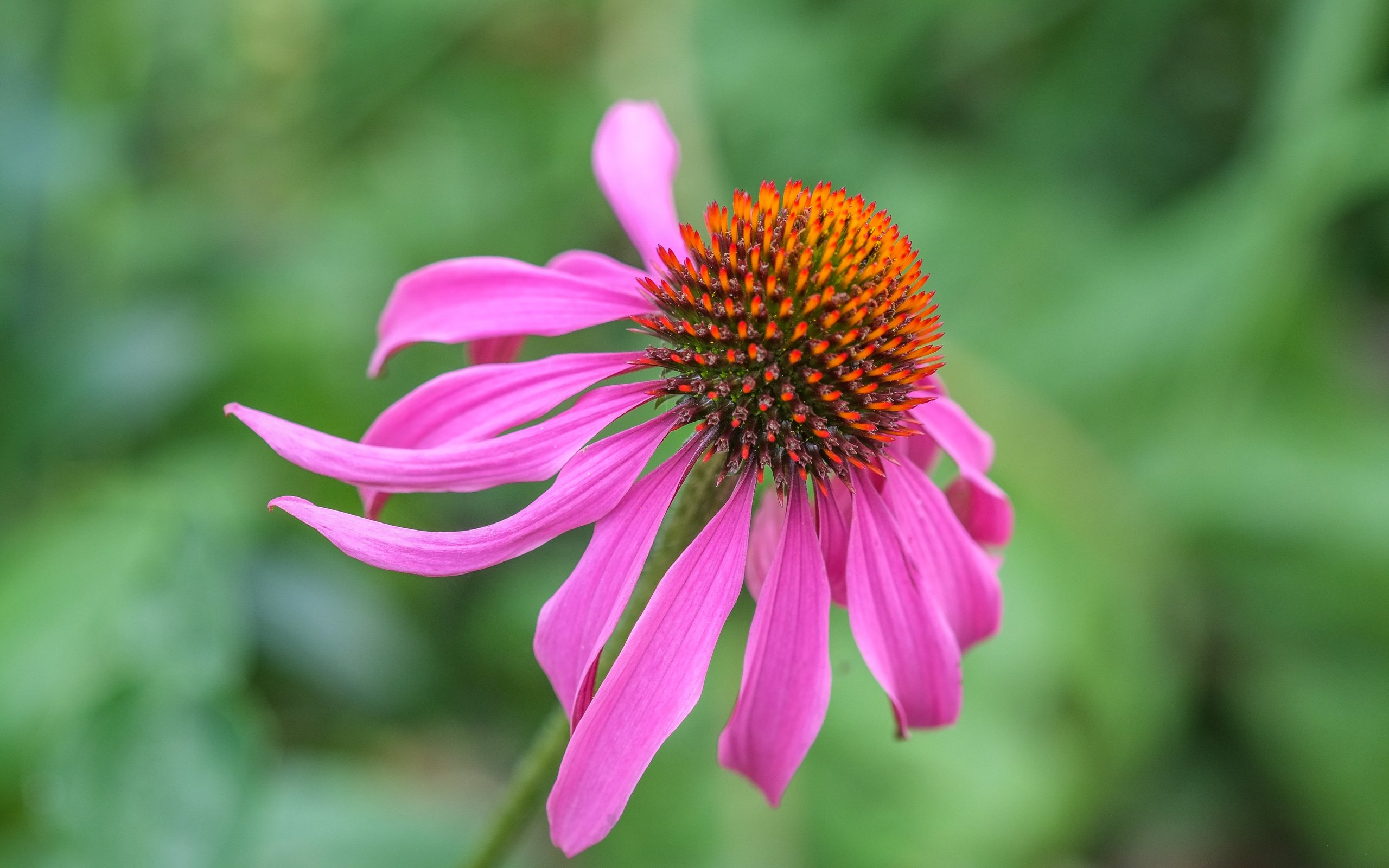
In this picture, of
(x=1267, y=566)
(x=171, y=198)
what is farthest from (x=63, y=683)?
(x=1267, y=566)

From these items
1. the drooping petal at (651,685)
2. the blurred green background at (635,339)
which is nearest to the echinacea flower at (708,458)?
the drooping petal at (651,685)

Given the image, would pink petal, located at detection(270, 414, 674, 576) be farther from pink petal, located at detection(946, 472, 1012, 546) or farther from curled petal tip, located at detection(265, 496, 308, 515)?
pink petal, located at detection(946, 472, 1012, 546)

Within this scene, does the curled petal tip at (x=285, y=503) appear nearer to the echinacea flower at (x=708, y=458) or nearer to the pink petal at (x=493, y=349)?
the echinacea flower at (x=708, y=458)

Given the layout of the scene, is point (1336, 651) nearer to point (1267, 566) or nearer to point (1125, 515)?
point (1267, 566)

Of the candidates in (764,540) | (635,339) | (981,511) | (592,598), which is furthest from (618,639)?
(635,339)

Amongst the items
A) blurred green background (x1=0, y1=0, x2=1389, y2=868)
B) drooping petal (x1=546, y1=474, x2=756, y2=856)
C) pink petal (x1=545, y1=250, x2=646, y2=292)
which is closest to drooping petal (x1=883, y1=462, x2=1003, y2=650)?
drooping petal (x1=546, y1=474, x2=756, y2=856)
